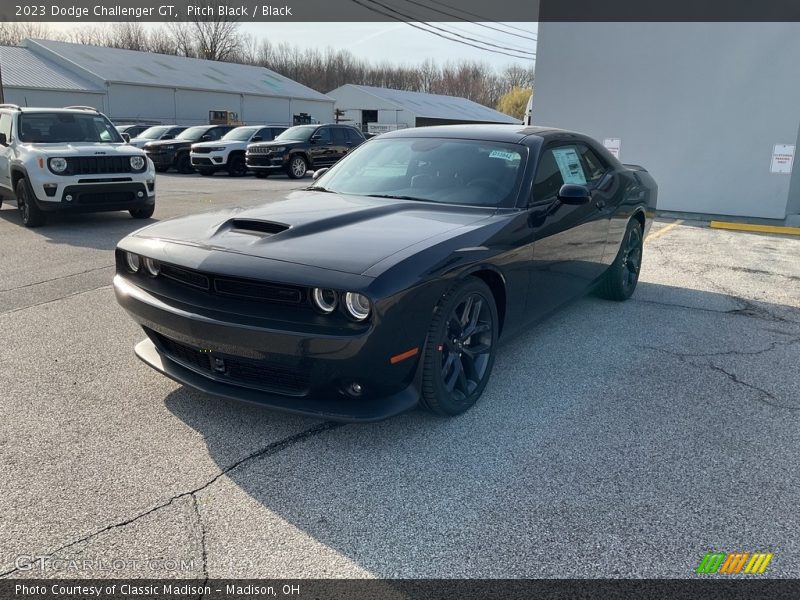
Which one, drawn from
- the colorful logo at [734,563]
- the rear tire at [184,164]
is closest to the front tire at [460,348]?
the colorful logo at [734,563]

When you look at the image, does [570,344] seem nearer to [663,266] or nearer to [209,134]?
[663,266]

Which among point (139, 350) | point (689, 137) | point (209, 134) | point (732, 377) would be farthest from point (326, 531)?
point (209, 134)

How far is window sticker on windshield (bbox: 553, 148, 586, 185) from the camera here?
15.4ft

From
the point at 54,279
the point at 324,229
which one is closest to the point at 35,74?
the point at 54,279

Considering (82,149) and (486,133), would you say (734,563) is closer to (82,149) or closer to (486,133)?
(486,133)

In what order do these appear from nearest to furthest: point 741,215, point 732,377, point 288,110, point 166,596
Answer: point 166,596 < point 732,377 < point 741,215 < point 288,110

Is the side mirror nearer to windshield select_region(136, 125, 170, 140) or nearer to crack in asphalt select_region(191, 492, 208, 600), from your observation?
crack in asphalt select_region(191, 492, 208, 600)

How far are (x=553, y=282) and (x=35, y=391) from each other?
328cm

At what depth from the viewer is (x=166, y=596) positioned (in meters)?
2.21

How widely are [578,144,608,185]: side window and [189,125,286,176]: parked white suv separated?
1755 cm

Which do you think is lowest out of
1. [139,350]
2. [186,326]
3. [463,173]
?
[139,350]

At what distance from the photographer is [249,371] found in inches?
123

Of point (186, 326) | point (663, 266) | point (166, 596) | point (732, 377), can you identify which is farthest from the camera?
point (663, 266)

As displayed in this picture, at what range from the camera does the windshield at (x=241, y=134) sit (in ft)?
71.8
